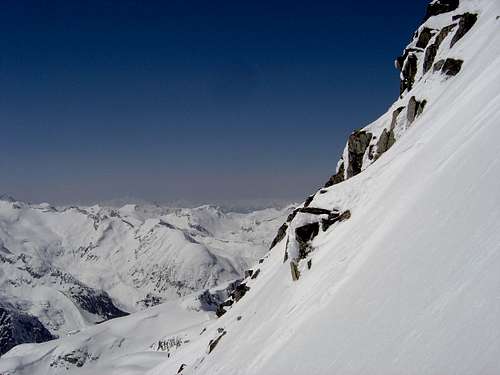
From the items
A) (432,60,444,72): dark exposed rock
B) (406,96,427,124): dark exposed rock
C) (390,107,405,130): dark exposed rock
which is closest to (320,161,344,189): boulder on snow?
(390,107,405,130): dark exposed rock

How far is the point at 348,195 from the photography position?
34.3 metres

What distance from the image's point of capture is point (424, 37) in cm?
5166

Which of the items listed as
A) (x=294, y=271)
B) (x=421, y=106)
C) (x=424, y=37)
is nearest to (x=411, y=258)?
(x=294, y=271)

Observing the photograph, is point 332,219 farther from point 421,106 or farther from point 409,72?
point 409,72

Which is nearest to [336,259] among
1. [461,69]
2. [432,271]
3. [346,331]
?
[346,331]

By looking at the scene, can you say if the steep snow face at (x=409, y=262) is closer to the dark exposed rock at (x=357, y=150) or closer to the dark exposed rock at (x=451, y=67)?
the dark exposed rock at (x=451, y=67)

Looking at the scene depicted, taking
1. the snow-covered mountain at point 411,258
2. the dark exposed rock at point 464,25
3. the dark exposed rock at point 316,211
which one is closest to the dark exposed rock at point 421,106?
the snow-covered mountain at point 411,258

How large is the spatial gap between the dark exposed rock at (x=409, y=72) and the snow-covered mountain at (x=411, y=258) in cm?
1093

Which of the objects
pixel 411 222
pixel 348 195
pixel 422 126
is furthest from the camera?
pixel 348 195

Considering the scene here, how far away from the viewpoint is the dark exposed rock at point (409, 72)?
52.4 m

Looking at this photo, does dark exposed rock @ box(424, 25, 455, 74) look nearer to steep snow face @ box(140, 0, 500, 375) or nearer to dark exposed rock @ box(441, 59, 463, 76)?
steep snow face @ box(140, 0, 500, 375)

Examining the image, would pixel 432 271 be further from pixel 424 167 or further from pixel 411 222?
pixel 424 167

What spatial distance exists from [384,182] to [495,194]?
14.5m

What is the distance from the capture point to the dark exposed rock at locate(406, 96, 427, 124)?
1521 inches
